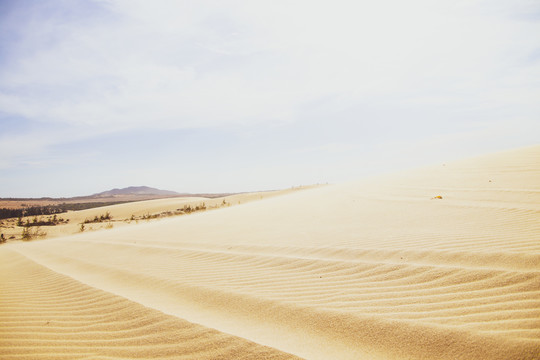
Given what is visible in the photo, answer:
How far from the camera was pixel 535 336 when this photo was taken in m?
1.96

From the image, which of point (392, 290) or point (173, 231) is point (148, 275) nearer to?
point (392, 290)

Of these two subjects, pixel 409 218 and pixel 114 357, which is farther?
pixel 409 218

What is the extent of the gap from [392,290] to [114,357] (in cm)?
242

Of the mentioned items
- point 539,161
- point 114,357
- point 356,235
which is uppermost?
point 539,161

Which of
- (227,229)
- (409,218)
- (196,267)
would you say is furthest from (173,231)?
(409,218)

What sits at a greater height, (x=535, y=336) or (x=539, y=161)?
(x=539, y=161)

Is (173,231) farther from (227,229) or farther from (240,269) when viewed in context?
(240,269)

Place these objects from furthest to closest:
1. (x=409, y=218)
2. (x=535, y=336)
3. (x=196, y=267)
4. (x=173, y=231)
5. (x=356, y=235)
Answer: (x=173, y=231) < (x=409, y=218) < (x=356, y=235) < (x=196, y=267) < (x=535, y=336)

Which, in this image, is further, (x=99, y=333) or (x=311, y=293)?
(x=311, y=293)

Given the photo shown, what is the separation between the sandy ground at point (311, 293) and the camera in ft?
7.35

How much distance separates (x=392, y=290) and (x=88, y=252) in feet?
21.6

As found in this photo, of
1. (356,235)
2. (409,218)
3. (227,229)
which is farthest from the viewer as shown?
(227,229)

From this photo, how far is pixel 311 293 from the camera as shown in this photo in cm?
320

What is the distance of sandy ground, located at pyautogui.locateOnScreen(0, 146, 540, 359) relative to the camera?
2240mm
